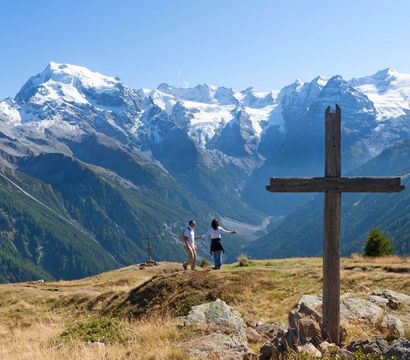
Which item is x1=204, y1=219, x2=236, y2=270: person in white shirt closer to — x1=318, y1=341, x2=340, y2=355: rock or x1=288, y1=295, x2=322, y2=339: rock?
x1=288, y1=295, x2=322, y2=339: rock

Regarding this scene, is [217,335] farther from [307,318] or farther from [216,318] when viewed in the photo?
[216,318]

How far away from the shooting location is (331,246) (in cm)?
1301

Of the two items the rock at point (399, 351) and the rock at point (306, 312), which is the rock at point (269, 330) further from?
the rock at point (399, 351)

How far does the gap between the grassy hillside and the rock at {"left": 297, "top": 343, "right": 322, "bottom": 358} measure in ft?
7.99

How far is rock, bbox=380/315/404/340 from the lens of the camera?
41.4 feet

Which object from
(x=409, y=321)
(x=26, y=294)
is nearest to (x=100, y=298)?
(x=26, y=294)

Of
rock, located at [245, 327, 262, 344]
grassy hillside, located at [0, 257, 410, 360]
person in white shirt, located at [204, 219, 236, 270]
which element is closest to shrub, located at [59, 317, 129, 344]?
grassy hillside, located at [0, 257, 410, 360]

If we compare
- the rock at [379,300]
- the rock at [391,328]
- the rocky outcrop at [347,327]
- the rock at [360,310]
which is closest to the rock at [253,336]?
→ the rocky outcrop at [347,327]

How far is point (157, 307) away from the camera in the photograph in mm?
23328

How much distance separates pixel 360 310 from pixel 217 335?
5147mm

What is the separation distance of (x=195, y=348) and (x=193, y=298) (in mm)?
11834

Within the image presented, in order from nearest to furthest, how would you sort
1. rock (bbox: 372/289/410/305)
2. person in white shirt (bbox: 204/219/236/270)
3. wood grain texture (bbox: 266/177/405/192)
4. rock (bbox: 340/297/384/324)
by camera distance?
1. wood grain texture (bbox: 266/177/405/192)
2. rock (bbox: 340/297/384/324)
3. rock (bbox: 372/289/410/305)
4. person in white shirt (bbox: 204/219/236/270)

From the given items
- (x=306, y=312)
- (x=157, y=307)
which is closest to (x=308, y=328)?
(x=306, y=312)

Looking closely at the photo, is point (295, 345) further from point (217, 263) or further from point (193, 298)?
point (217, 263)
